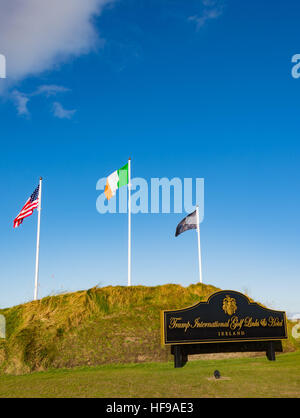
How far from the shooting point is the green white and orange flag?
23531 mm

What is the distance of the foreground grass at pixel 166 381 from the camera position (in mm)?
10938

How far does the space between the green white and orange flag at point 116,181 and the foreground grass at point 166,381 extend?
11841 millimetres

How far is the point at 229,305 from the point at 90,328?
7897mm

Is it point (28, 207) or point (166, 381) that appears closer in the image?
point (166, 381)

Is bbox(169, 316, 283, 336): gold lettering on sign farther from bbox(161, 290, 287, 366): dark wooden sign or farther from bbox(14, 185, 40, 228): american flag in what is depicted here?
bbox(14, 185, 40, 228): american flag

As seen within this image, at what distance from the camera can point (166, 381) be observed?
42.1ft

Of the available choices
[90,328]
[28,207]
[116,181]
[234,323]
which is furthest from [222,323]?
[28,207]

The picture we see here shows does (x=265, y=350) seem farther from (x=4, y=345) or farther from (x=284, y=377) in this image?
(x=4, y=345)

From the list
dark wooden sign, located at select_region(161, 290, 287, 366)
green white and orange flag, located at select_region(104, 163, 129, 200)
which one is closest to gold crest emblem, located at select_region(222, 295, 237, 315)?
dark wooden sign, located at select_region(161, 290, 287, 366)

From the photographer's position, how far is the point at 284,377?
13.0 m

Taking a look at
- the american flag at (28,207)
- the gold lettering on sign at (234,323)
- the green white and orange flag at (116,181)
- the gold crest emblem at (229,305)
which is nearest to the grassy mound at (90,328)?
the gold lettering on sign at (234,323)

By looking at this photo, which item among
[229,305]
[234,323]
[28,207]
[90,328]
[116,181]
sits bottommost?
[90,328]

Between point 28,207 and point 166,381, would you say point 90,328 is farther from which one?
point 28,207
